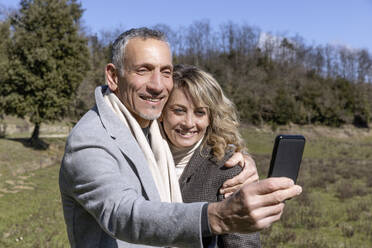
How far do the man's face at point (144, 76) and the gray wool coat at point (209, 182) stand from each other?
69 cm

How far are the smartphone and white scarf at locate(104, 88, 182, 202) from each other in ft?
2.50

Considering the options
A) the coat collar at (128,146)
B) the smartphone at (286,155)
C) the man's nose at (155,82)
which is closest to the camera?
the smartphone at (286,155)

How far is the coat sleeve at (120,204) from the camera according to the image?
1399 mm

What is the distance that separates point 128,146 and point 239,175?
1.13m

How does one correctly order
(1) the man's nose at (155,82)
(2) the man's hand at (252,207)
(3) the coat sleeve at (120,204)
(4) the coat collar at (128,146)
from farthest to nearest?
(1) the man's nose at (155,82) → (4) the coat collar at (128,146) → (3) the coat sleeve at (120,204) → (2) the man's hand at (252,207)

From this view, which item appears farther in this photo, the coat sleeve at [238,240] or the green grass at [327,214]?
the green grass at [327,214]

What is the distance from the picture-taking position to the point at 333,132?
53.3 m

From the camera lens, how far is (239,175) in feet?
8.99

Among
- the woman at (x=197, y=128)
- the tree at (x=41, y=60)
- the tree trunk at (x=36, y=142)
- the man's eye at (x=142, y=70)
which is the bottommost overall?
the tree trunk at (x=36, y=142)

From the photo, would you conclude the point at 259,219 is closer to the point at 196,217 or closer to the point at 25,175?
the point at 196,217

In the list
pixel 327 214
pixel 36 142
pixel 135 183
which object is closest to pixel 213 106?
pixel 135 183

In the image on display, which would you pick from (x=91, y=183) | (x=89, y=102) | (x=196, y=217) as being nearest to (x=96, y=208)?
(x=91, y=183)

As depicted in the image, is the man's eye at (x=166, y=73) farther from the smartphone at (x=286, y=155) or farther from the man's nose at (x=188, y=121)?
the smartphone at (x=286, y=155)

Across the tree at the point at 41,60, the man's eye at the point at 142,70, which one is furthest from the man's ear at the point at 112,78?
the tree at the point at 41,60
